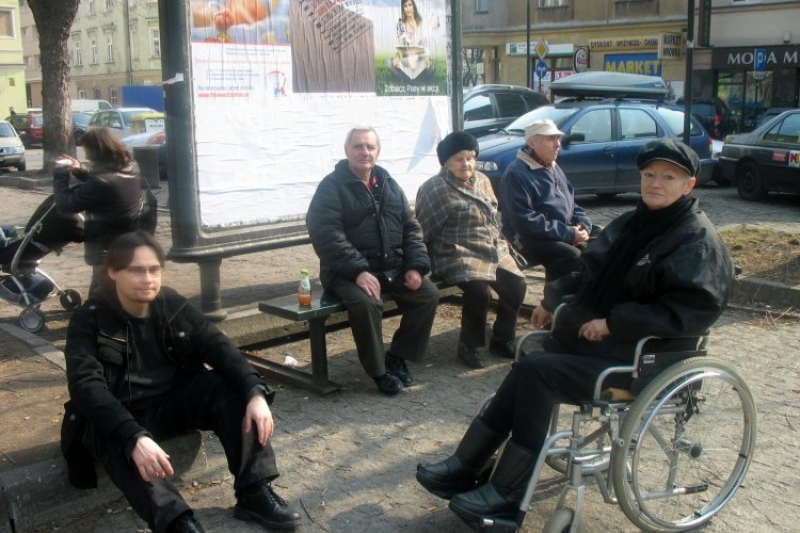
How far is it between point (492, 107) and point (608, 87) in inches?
102

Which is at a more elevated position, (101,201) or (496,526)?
(101,201)

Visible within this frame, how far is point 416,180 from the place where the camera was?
7.61 metres

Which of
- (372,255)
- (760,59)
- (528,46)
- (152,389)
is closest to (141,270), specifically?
(152,389)

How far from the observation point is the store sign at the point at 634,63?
3341 cm

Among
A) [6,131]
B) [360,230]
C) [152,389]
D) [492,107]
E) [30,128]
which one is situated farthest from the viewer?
[30,128]

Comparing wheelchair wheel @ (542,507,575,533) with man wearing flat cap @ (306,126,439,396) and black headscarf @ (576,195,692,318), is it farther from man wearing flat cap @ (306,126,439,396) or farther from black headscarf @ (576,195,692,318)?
man wearing flat cap @ (306,126,439,396)

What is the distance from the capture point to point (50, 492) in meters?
3.77

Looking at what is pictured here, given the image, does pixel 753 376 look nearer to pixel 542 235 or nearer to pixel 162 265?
pixel 542 235

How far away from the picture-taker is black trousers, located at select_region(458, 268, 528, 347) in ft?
19.0

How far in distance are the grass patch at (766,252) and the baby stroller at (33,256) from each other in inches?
214

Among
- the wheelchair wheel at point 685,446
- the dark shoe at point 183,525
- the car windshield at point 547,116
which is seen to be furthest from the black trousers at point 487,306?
the car windshield at point 547,116

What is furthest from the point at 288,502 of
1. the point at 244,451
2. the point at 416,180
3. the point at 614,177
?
the point at 614,177

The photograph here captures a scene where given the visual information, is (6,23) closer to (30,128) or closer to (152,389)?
(30,128)

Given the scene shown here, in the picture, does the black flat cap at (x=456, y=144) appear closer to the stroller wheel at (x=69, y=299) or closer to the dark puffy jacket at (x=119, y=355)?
the dark puffy jacket at (x=119, y=355)
